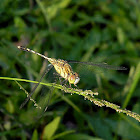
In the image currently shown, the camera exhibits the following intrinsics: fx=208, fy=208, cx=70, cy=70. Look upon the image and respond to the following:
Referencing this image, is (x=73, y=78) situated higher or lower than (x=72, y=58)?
lower

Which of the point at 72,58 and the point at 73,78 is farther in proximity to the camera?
the point at 72,58

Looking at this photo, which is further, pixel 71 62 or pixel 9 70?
pixel 9 70

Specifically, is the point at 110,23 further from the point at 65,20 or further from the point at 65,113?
the point at 65,113

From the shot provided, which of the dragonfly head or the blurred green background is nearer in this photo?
the dragonfly head

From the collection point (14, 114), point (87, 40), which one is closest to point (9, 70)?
point (14, 114)

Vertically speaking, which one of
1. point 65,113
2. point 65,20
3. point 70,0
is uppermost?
point 70,0

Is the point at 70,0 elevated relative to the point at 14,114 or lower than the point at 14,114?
elevated

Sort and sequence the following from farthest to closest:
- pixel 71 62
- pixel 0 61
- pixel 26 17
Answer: pixel 26 17, pixel 0 61, pixel 71 62

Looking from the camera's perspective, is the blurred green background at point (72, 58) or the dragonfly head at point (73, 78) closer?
the dragonfly head at point (73, 78)
